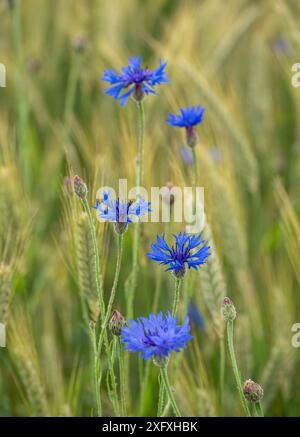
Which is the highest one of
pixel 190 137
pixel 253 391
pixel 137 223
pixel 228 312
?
pixel 190 137

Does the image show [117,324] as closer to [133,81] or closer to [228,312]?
[228,312]

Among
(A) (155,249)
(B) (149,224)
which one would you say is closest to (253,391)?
(A) (155,249)

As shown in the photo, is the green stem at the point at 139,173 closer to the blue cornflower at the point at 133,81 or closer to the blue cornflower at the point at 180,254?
the blue cornflower at the point at 133,81

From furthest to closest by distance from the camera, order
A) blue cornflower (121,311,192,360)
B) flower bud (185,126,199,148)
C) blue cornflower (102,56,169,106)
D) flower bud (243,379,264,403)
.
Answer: flower bud (185,126,199,148) → blue cornflower (102,56,169,106) → flower bud (243,379,264,403) → blue cornflower (121,311,192,360)

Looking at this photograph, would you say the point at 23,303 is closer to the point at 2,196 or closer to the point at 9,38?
the point at 2,196

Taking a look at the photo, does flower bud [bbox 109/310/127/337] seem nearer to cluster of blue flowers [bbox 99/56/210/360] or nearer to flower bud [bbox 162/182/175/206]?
cluster of blue flowers [bbox 99/56/210/360]

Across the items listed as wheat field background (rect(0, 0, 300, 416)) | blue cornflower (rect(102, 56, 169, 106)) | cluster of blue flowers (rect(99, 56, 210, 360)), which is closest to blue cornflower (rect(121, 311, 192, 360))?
cluster of blue flowers (rect(99, 56, 210, 360))
